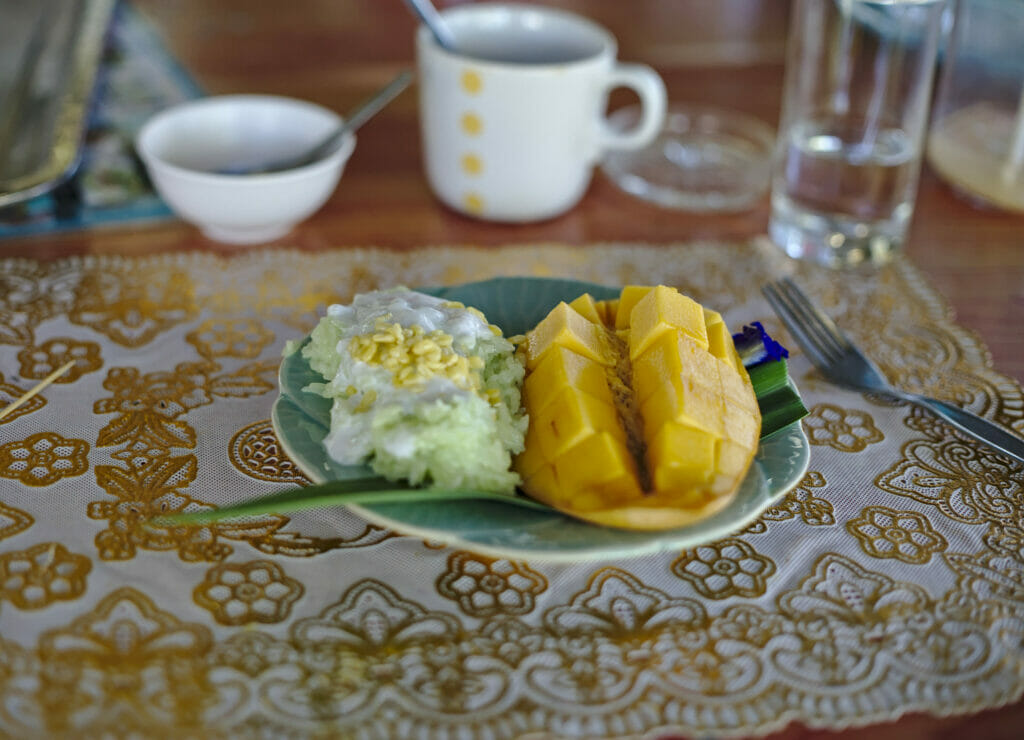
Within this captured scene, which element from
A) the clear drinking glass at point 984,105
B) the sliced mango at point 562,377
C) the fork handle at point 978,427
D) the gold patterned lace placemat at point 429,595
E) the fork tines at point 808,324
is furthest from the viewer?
the clear drinking glass at point 984,105

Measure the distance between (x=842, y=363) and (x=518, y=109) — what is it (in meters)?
0.41

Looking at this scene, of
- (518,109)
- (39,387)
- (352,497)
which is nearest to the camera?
(352,497)

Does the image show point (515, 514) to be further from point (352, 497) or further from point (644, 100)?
point (644, 100)

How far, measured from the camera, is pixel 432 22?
1.04 metres

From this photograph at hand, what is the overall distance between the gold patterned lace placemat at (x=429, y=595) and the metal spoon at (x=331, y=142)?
0.27 meters

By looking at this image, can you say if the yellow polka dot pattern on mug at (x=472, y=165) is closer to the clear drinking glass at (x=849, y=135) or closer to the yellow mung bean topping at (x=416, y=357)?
the clear drinking glass at (x=849, y=135)

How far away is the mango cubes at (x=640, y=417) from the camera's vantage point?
61 cm

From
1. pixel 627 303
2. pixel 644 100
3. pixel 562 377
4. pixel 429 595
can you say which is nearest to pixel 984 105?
pixel 644 100

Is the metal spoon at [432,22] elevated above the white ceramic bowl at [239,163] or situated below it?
above

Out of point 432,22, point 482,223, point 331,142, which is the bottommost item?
point 482,223

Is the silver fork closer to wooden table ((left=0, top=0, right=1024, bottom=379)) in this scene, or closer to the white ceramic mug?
wooden table ((left=0, top=0, right=1024, bottom=379))

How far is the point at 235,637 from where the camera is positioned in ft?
1.91

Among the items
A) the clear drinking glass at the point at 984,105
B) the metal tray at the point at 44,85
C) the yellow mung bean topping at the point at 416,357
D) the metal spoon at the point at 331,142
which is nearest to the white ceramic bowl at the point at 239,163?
the metal spoon at the point at 331,142

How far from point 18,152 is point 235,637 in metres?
0.74
